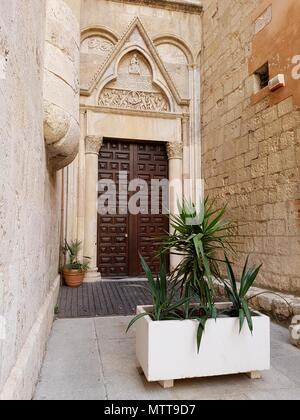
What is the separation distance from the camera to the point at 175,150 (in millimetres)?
5750

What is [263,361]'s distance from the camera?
181 centimetres

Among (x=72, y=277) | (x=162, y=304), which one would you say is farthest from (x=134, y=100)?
(x=162, y=304)

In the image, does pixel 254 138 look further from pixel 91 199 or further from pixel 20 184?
pixel 20 184

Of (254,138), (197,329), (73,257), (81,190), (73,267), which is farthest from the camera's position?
(81,190)

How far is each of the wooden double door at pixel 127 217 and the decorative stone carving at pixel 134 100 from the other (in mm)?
666

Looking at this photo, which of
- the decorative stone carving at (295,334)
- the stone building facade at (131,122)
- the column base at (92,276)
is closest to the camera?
the stone building facade at (131,122)

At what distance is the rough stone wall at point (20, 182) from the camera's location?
113 cm

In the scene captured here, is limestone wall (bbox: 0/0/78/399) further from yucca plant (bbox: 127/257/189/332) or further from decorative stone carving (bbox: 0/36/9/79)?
yucca plant (bbox: 127/257/189/332)

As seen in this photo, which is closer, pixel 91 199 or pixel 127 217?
pixel 91 199

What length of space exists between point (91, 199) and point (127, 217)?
774mm

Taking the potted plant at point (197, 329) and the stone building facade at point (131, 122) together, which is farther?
the potted plant at point (197, 329)

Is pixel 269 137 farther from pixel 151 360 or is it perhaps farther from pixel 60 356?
pixel 60 356

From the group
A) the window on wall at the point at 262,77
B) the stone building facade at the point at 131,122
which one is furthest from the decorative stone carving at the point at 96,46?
the window on wall at the point at 262,77

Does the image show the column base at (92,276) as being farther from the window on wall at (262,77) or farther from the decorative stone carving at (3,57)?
the decorative stone carving at (3,57)
